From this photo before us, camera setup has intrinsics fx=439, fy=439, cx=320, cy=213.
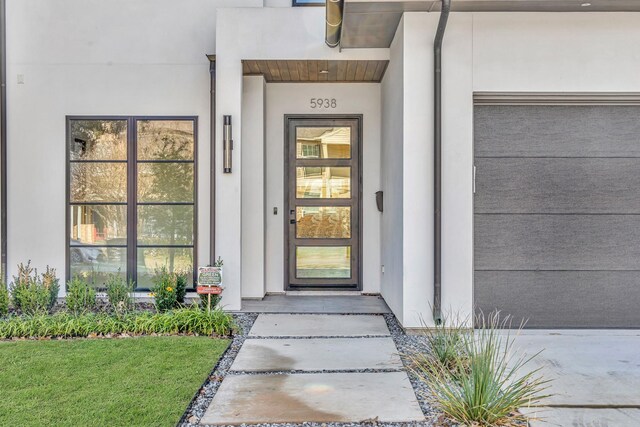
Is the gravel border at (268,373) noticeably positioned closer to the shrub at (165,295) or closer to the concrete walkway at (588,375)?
the concrete walkway at (588,375)

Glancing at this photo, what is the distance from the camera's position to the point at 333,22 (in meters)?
4.63

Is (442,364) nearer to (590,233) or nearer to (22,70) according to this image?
(590,233)

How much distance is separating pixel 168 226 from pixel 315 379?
141 inches

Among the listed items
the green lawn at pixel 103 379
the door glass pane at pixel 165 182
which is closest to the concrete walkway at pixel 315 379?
the green lawn at pixel 103 379

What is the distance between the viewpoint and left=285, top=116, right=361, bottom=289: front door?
647 cm

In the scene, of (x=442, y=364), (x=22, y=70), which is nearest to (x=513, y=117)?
(x=442, y=364)

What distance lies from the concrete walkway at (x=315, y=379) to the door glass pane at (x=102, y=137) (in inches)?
126

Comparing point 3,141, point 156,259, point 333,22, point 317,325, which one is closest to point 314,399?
point 317,325

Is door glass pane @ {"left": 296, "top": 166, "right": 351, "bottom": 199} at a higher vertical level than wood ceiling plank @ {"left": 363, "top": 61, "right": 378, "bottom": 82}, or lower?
lower

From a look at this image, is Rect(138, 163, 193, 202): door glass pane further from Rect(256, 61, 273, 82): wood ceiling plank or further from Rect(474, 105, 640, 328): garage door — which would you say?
Rect(474, 105, 640, 328): garage door

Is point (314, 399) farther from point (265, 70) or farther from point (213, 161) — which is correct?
point (265, 70)

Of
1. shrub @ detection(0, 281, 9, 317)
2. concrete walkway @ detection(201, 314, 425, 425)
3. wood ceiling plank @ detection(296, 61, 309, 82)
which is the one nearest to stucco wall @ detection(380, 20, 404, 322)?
concrete walkway @ detection(201, 314, 425, 425)

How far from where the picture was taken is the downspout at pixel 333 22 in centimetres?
431

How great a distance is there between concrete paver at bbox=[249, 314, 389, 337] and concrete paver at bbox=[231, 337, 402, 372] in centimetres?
21
